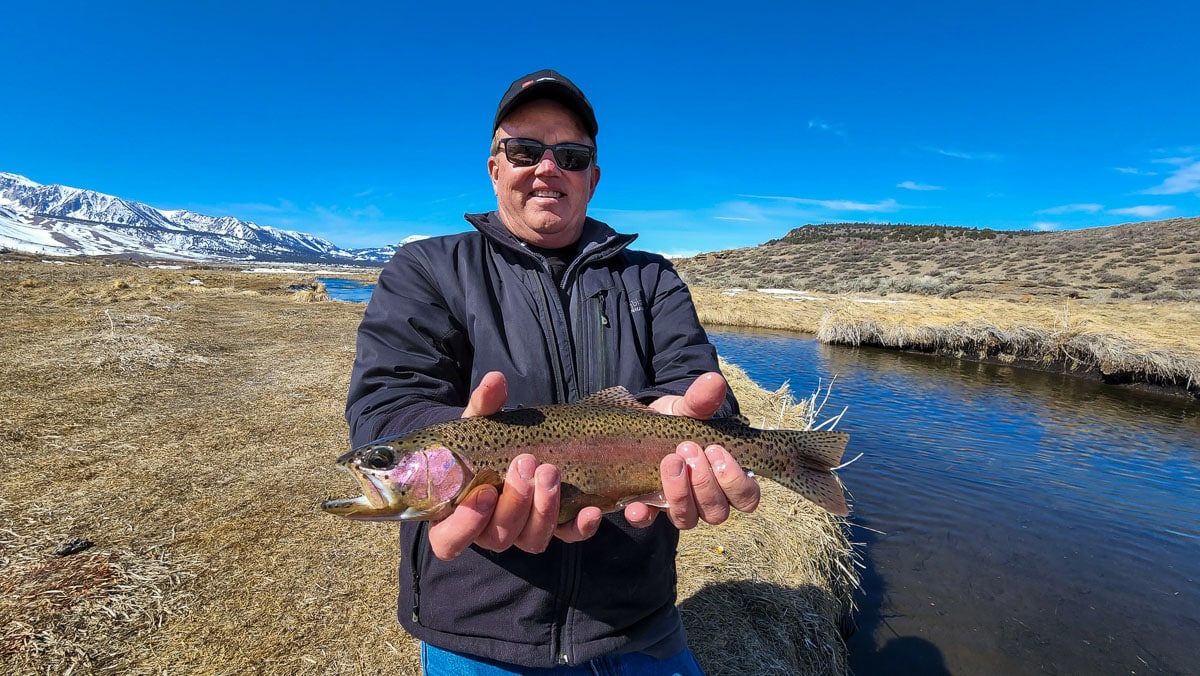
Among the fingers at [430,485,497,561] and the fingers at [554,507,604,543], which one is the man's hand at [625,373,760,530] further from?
the fingers at [430,485,497,561]

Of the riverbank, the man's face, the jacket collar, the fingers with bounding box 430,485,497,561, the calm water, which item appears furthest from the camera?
the riverbank

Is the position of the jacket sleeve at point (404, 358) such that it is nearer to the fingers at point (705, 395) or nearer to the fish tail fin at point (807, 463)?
the fingers at point (705, 395)

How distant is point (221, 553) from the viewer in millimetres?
5176

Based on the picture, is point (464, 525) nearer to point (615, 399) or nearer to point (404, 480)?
point (404, 480)

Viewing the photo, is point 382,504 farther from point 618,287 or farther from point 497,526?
point 618,287

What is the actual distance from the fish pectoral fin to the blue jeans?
2.44 feet

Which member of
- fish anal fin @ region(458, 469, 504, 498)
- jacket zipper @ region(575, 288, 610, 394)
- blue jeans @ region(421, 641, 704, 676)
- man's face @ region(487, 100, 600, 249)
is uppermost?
man's face @ region(487, 100, 600, 249)

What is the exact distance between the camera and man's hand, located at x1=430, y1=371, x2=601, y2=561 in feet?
6.68

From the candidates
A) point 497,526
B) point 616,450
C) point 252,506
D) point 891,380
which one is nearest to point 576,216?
point 616,450

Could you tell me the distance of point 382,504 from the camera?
7.08 ft

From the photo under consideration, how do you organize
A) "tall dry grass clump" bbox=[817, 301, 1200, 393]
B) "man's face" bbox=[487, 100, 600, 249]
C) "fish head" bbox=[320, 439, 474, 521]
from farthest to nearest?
1. "tall dry grass clump" bbox=[817, 301, 1200, 393]
2. "man's face" bbox=[487, 100, 600, 249]
3. "fish head" bbox=[320, 439, 474, 521]

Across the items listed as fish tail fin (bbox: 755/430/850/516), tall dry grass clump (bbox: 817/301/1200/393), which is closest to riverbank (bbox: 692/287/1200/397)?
tall dry grass clump (bbox: 817/301/1200/393)

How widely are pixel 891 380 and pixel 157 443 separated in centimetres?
2087

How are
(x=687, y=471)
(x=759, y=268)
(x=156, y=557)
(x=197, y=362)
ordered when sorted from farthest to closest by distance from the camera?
1. (x=759, y=268)
2. (x=197, y=362)
3. (x=156, y=557)
4. (x=687, y=471)
